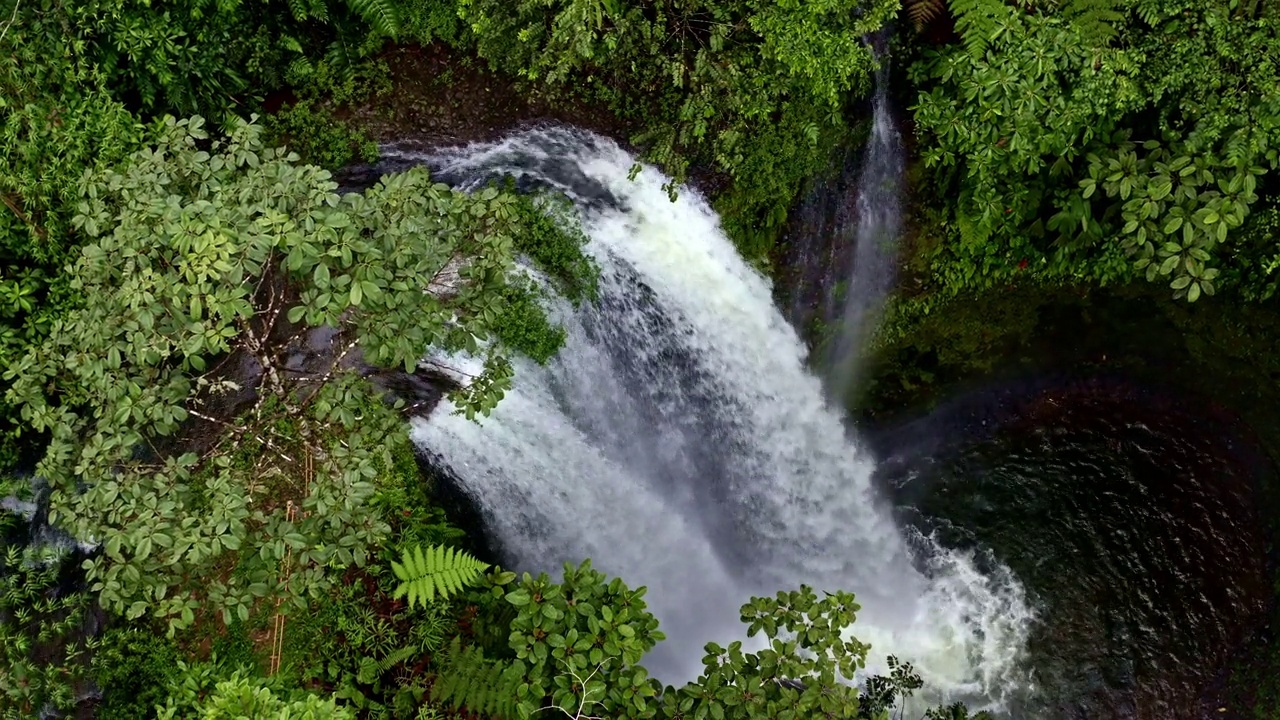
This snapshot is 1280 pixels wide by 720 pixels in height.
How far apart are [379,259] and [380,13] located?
4104mm

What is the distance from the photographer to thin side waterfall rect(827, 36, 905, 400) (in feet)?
27.0

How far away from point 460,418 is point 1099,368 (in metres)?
7.03

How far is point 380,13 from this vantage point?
6855 millimetres

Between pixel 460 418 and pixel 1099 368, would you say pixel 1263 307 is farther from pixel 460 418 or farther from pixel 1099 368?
pixel 460 418

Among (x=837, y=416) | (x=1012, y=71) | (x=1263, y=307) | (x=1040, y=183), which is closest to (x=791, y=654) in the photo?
(x=837, y=416)

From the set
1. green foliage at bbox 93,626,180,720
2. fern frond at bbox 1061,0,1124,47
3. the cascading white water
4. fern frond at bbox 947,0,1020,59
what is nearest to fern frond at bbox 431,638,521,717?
the cascading white water

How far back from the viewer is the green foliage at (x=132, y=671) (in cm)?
533

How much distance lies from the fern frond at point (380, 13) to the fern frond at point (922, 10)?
15.6ft

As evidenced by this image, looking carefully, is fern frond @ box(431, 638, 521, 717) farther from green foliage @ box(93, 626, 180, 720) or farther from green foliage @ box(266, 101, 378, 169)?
green foliage @ box(266, 101, 378, 169)

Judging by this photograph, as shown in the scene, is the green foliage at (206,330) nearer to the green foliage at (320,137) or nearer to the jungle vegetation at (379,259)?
the jungle vegetation at (379,259)

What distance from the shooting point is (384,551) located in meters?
6.03

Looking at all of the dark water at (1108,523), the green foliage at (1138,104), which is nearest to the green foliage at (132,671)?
the dark water at (1108,523)

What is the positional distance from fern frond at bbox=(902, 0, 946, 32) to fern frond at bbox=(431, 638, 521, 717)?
649 centimetres

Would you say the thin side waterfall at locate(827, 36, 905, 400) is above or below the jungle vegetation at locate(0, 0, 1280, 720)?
above
